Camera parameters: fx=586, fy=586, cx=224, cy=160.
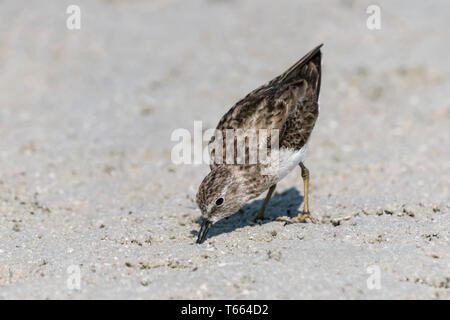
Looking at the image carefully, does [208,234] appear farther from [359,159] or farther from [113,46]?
[113,46]

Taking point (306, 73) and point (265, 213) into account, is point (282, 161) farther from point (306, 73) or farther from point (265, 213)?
point (306, 73)

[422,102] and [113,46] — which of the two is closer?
[422,102]

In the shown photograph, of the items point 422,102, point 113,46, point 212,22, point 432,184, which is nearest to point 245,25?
point 212,22

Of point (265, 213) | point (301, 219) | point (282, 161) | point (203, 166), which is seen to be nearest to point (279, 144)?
point (282, 161)

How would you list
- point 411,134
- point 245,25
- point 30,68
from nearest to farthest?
1. point 411,134
2. point 30,68
3. point 245,25

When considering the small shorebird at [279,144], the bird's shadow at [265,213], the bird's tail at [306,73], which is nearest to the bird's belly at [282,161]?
the small shorebird at [279,144]
